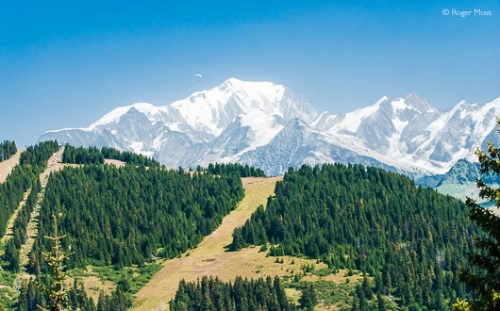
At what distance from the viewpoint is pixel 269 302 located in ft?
594

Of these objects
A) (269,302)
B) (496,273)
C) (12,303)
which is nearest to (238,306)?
(269,302)

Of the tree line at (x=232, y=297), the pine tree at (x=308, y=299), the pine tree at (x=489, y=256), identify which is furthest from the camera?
the pine tree at (x=308, y=299)

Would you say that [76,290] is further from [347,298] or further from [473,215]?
[473,215]

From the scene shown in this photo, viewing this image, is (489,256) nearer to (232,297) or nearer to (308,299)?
(308,299)

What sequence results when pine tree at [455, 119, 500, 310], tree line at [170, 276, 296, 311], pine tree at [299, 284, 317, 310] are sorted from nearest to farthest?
1. pine tree at [455, 119, 500, 310]
2. tree line at [170, 276, 296, 311]
3. pine tree at [299, 284, 317, 310]

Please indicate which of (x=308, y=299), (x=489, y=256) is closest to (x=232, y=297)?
(x=308, y=299)

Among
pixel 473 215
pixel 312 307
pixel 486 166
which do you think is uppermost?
pixel 486 166

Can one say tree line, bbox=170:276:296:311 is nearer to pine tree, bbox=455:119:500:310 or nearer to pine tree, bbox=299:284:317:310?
pine tree, bbox=299:284:317:310

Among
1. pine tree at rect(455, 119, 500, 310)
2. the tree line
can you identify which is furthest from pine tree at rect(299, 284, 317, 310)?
pine tree at rect(455, 119, 500, 310)

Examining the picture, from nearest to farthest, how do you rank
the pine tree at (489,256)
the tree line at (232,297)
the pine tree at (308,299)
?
the pine tree at (489,256) → the tree line at (232,297) → the pine tree at (308,299)

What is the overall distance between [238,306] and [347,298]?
106 ft

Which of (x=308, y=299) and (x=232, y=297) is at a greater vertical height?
(x=232, y=297)

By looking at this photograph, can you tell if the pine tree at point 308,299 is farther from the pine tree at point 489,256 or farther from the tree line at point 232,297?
the pine tree at point 489,256

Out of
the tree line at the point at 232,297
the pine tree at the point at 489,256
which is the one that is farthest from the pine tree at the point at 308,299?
the pine tree at the point at 489,256
